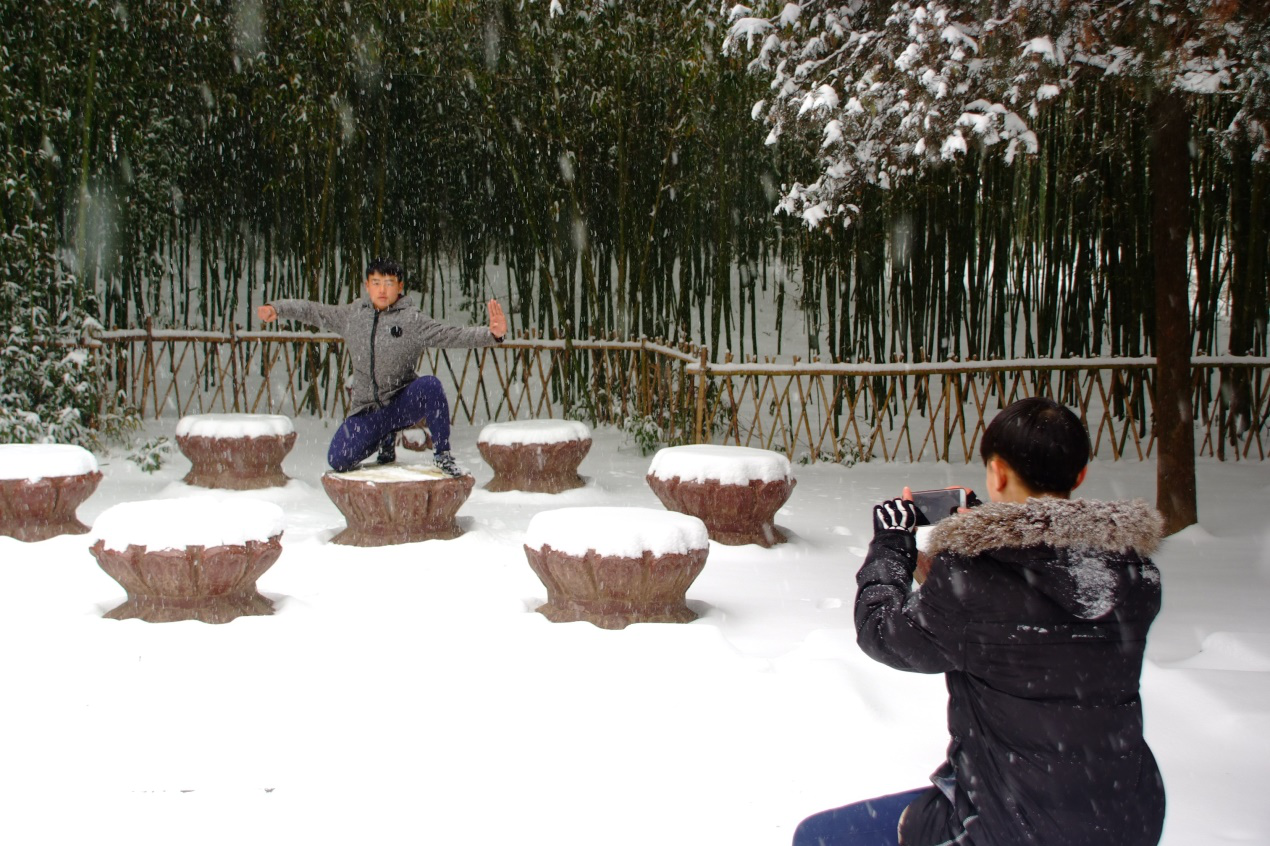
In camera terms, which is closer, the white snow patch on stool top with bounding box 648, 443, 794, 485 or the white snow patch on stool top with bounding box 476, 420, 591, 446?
the white snow patch on stool top with bounding box 648, 443, 794, 485

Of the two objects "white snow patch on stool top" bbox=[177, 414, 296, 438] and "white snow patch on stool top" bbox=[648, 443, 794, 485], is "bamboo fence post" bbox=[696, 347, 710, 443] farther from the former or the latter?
"white snow patch on stool top" bbox=[177, 414, 296, 438]

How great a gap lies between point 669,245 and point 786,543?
144 inches

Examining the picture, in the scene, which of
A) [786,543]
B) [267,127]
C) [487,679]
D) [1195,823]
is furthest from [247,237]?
[1195,823]

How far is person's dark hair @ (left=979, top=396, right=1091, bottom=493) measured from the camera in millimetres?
1196

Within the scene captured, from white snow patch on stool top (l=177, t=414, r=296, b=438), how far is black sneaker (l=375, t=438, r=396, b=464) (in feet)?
3.27

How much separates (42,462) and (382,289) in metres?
1.49

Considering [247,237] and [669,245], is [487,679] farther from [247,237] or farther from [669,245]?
[247,237]

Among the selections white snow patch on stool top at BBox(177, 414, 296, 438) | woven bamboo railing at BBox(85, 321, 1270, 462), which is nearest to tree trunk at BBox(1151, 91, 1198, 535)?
woven bamboo railing at BBox(85, 321, 1270, 462)

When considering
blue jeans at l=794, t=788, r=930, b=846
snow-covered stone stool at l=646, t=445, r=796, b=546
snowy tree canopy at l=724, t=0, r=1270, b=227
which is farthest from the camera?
snow-covered stone stool at l=646, t=445, r=796, b=546

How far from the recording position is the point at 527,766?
6.98 feet

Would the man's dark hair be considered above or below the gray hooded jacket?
above

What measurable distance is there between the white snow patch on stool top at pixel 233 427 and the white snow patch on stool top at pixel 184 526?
223 centimetres

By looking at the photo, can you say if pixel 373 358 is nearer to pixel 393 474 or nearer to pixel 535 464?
pixel 393 474

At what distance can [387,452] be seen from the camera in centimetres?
461
